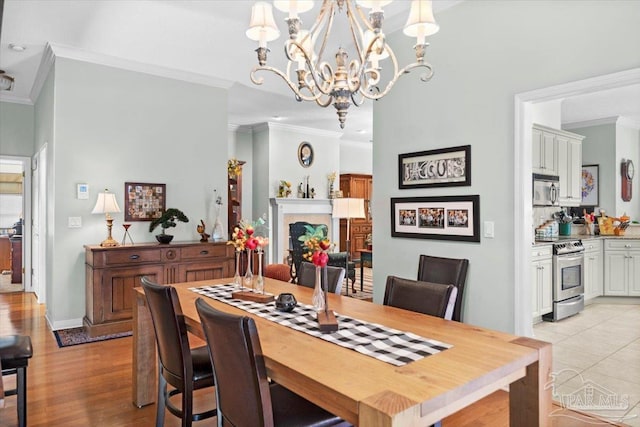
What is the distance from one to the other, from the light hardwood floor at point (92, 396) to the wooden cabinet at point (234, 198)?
3330 mm

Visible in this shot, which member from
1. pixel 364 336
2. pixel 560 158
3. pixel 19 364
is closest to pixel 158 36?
pixel 19 364

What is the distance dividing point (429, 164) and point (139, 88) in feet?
11.0

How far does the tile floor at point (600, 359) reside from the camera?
111 inches

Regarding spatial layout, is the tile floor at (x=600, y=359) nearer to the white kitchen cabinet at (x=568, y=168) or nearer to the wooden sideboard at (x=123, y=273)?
the white kitchen cabinet at (x=568, y=168)

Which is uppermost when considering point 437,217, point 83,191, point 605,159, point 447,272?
point 605,159

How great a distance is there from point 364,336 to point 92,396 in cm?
219

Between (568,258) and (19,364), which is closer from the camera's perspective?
(19,364)

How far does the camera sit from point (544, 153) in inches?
207

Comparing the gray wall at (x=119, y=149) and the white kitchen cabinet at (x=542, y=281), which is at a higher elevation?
the gray wall at (x=119, y=149)

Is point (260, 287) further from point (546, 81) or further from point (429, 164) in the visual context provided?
point (546, 81)

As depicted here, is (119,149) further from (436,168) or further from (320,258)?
(320,258)

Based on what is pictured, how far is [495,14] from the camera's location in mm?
3199


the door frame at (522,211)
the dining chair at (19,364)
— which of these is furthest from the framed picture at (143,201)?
the door frame at (522,211)

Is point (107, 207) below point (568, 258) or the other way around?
the other way around
